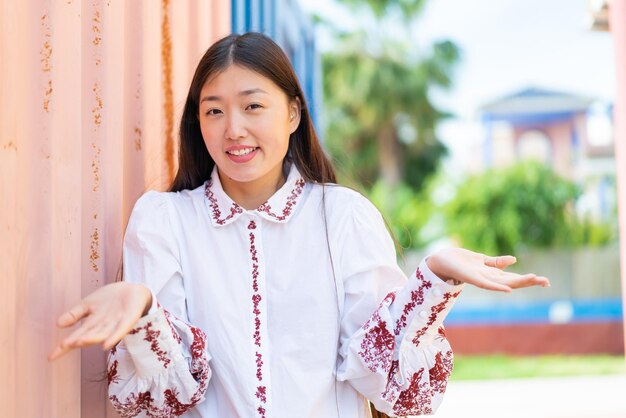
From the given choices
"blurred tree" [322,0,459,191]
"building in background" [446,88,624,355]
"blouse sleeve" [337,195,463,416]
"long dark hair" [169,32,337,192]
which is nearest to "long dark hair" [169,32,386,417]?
"long dark hair" [169,32,337,192]

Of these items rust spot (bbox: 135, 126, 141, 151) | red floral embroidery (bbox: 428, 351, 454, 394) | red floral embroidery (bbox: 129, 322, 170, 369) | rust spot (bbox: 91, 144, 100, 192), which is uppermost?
rust spot (bbox: 135, 126, 141, 151)

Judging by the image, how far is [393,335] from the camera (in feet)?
6.36

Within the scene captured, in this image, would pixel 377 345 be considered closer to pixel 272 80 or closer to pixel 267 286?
pixel 267 286

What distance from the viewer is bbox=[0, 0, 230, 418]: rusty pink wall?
1.62 metres

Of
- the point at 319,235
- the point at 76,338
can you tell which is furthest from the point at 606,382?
the point at 76,338

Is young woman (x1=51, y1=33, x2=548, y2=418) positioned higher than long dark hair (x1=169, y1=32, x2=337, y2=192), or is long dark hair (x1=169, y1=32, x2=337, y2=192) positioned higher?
long dark hair (x1=169, y1=32, x2=337, y2=192)

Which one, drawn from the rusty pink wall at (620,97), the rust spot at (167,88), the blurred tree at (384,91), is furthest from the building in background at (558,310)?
the rust spot at (167,88)

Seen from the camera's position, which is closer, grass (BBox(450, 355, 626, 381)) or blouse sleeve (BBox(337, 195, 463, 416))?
blouse sleeve (BBox(337, 195, 463, 416))

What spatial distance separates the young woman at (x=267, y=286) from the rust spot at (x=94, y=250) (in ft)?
0.29

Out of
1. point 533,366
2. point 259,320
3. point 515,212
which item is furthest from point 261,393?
point 515,212

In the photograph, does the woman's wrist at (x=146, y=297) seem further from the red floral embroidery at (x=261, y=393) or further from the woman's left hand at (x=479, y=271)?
the woman's left hand at (x=479, y=271)

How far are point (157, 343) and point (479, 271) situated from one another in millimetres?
680

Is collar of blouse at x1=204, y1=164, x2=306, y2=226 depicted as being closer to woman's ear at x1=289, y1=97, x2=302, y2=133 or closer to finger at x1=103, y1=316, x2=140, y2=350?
woman's ear at x1=289, y1=97, x2=302, y2=133

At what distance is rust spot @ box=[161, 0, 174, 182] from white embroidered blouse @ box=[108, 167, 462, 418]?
19.2 inches
